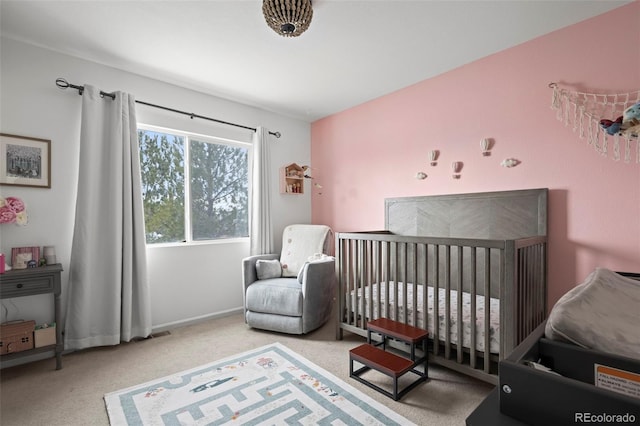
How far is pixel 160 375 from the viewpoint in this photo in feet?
7.00

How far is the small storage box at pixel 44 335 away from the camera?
7.10 ft

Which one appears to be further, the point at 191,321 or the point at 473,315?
the point at 191,321

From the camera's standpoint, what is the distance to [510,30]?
2193mm

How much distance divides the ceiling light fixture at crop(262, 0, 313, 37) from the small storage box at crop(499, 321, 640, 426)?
195 cm

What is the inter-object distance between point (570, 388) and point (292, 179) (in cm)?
359

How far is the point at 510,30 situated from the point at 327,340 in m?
2.88

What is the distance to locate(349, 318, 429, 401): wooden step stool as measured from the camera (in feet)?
5.95

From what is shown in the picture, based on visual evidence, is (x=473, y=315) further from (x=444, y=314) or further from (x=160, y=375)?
(x=160, y=375)

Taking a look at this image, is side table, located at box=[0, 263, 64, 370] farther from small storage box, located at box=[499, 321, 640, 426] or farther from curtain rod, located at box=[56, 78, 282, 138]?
small storage box, located at box=[499, 321, 640, 426]

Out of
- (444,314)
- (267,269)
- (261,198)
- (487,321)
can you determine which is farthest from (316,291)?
(487,321)

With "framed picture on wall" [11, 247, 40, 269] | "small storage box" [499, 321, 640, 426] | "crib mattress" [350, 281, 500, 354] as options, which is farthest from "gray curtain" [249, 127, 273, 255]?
"small storage box" [499, 321, 640, 426]

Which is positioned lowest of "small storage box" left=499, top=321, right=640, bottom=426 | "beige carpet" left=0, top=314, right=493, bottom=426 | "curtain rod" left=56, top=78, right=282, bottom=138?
"beige carpet" left=0, top=314, right=493, bottom=426

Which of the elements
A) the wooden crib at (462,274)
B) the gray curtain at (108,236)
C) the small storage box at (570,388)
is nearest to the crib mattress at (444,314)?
the wooden crib at (462,274)

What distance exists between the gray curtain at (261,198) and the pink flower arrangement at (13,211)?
195 centimetres
